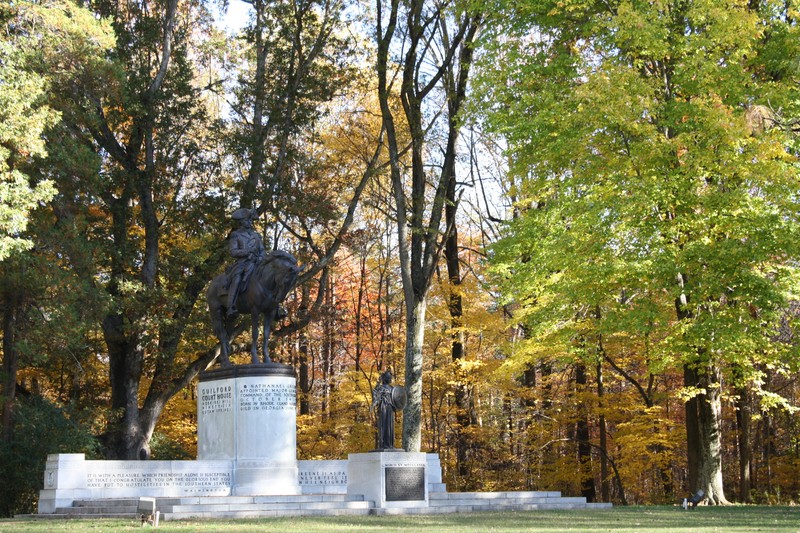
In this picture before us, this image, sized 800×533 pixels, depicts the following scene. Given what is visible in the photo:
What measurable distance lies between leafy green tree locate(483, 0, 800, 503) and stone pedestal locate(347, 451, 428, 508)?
502 centimetres

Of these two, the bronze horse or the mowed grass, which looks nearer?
the mowed grass

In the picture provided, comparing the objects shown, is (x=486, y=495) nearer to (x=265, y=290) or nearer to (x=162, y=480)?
(x=265, y=290)

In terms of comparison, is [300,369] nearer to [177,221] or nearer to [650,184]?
[177,221]

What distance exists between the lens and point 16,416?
21625 mm

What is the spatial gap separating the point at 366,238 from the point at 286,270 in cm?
1406

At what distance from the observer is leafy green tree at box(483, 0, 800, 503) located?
17.8 m

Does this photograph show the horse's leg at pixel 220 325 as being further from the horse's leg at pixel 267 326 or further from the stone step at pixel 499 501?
the stone step at pixel 499 501

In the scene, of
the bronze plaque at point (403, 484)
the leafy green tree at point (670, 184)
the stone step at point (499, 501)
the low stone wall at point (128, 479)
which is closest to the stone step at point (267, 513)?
the bronze plaque at point (403, 484)

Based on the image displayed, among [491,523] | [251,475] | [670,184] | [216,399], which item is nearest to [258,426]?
[251,475]

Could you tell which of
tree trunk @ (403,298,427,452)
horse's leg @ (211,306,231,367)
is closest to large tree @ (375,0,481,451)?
tree trunk @ (403,298,427,452)

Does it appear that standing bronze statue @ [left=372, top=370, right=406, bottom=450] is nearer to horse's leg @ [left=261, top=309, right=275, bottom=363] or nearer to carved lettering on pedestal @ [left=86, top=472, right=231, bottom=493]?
horse's leg @ [left=261, top=309, right=275, bottom=363]

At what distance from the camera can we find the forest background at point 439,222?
18.5 m

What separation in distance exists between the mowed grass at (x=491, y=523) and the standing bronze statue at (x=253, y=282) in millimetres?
5105

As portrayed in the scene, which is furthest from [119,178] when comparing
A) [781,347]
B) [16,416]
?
[781,347]
